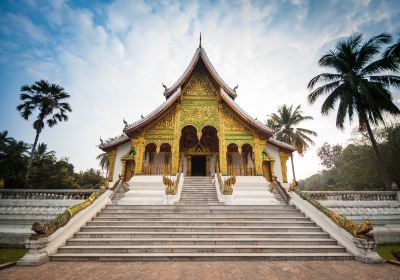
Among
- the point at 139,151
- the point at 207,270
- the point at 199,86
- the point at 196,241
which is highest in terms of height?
the point at 199,86

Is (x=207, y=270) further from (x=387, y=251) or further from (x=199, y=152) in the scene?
(x=199, y=152)

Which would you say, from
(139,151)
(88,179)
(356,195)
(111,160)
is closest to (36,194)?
(139,151)

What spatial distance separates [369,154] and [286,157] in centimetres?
1463

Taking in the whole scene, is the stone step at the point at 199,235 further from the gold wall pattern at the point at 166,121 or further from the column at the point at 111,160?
the column at the point at 111,160

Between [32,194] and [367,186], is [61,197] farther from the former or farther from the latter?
[367,186]

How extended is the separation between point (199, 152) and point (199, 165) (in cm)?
109

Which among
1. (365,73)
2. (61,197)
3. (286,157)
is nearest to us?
(61,197)

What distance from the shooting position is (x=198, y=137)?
12.5m

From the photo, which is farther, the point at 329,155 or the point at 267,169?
the point at 329,155

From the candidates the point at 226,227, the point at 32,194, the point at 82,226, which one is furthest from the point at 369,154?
the point at 32,194

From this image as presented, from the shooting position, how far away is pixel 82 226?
6312 mm

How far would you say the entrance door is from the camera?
603 inches

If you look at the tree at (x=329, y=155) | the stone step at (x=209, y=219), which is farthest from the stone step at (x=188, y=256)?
the tree at (x=329, y=155)

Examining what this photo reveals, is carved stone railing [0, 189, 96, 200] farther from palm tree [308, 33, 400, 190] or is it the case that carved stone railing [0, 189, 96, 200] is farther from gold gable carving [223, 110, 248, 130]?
palm tree [308, 33, 400, 190]
